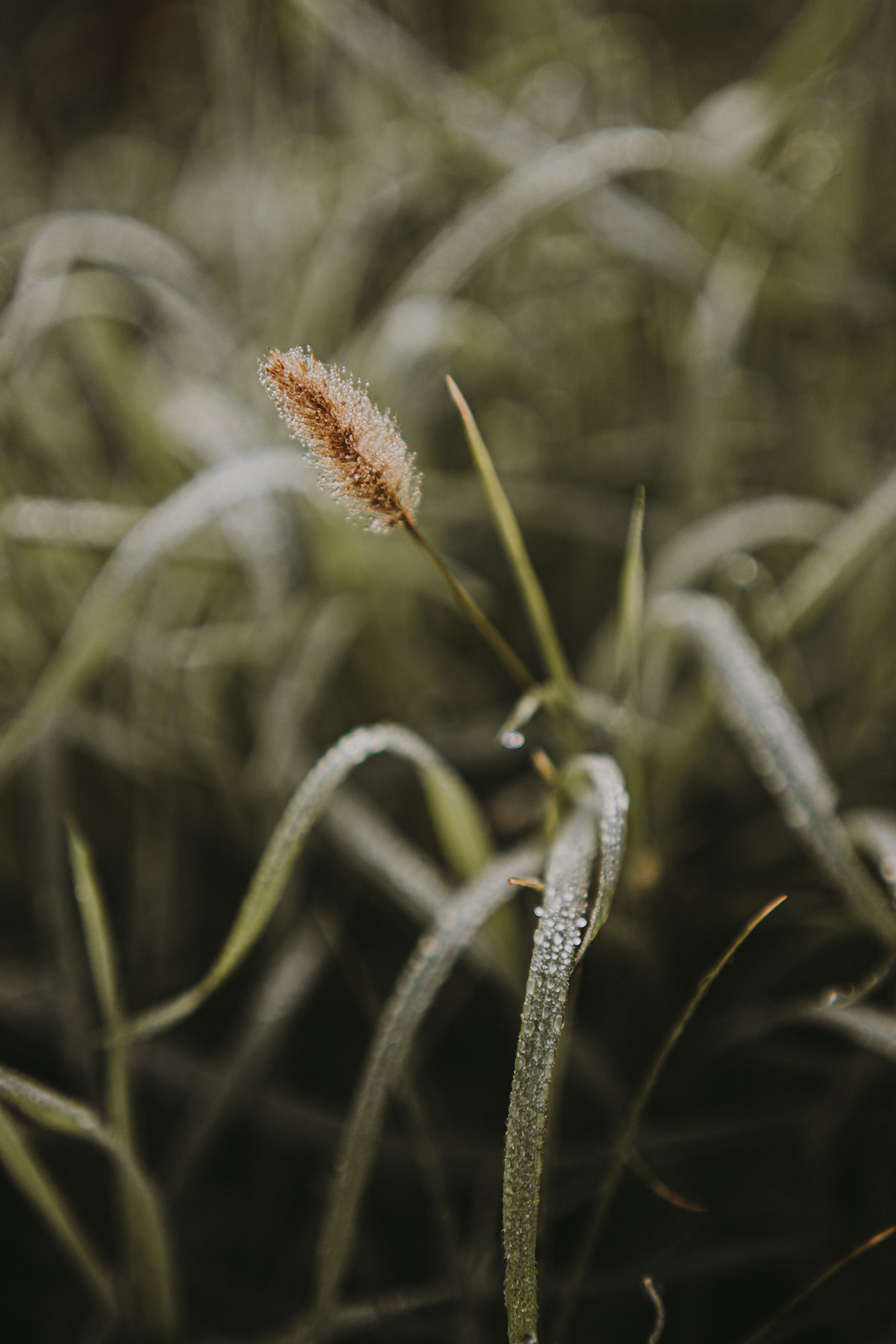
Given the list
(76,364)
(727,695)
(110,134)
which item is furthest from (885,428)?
(110,134)

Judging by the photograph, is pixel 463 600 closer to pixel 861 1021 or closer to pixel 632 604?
pixel 632 604

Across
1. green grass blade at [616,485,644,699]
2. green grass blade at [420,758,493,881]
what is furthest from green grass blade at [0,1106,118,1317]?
green grass blade at [616,485,644,699]

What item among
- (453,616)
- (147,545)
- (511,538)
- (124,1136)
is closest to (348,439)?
(511,538)

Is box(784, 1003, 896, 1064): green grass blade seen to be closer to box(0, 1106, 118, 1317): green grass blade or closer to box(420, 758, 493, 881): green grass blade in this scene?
box(420, 758, 493, 881): green grass blade

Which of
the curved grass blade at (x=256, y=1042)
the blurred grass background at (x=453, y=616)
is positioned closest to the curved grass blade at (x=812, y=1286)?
the blurred grass background at (x=453, y=616)

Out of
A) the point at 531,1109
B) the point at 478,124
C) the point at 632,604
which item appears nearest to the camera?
the point at 531,1109

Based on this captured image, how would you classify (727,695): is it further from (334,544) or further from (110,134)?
(110,134)
